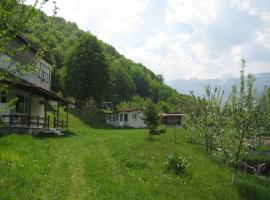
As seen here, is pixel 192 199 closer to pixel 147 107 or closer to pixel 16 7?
pixel 16 7

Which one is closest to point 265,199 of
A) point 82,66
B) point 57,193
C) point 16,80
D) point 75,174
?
point 75,174

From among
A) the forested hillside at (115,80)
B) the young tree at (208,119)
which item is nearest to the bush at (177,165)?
the young tree at (208,119)

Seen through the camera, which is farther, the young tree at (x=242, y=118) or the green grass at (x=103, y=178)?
the young tree at (x=242, y=118)

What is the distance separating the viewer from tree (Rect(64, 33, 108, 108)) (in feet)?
242

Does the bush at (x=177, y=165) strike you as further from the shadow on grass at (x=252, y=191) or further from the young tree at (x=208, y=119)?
the shadow on grass at (x=252, y=191)

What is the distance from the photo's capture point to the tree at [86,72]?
73.8 metres

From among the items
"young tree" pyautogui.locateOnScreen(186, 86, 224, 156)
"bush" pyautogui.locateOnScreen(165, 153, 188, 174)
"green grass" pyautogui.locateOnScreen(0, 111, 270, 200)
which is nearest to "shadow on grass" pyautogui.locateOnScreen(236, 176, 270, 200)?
"green grass" pyautogui.locateOnScreen(0, 111, 270, 200)

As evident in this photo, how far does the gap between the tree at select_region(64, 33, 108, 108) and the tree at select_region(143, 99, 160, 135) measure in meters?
33.3

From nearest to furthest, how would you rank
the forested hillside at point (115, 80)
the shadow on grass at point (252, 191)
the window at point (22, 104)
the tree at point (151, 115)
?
1. the shadow on grass at point (252, 191)
2. the window at point (22, 104)
3. the tree at point (151, 115)
4. the forested hillside at point (115, 80)

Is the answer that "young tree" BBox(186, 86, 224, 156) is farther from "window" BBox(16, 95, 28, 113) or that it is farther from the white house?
"window" BBox(16, 95, 28, 113)

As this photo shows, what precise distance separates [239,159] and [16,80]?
45.6 feet

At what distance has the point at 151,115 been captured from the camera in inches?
1649

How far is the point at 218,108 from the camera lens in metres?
23.2

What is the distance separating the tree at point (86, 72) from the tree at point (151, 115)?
33294 millimetres
